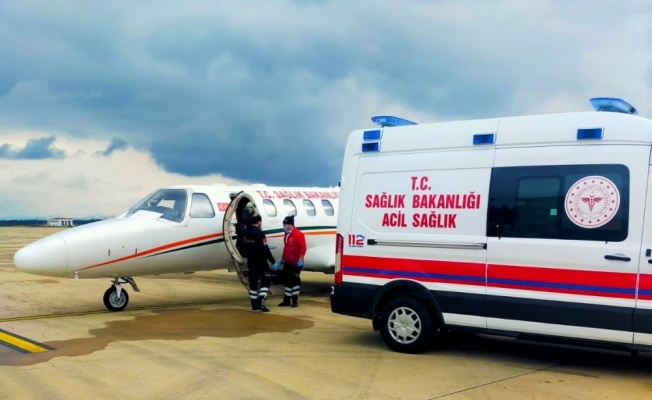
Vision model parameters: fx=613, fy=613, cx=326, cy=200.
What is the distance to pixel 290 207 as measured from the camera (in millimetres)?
14406

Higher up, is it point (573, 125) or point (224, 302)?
point (573, 125)

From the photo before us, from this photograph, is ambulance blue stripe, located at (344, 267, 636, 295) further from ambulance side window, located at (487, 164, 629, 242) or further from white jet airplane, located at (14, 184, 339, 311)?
white jet airplane, located at (14, 184, 339, 311)

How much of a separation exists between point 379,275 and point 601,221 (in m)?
2.79

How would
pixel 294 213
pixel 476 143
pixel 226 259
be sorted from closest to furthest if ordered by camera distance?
pixel 476 143 → pixel 226 259 → pixel 294 213

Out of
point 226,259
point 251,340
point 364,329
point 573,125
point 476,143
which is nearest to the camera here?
point 573,125

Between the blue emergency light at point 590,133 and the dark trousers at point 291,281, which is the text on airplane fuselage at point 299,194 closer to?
the dark trousers at point 291,281

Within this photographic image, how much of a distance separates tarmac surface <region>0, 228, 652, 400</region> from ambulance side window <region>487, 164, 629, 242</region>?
163 cm

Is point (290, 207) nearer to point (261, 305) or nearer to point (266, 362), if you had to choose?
point (261, 305)

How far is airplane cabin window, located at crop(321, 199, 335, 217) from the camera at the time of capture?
15.5 m

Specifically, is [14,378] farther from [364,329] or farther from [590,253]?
[590,253]

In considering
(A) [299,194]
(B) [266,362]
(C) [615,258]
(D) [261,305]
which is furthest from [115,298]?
(C) [615,258]

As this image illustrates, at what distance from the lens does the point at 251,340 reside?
8953 mm

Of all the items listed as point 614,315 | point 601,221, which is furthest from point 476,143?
point 614,315

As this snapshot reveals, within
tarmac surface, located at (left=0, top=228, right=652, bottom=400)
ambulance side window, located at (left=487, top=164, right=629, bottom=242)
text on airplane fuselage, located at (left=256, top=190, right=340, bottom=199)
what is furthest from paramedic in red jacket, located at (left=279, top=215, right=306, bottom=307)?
ambulance side window, located at (left=487, top=164, right=629, bottom=242)
